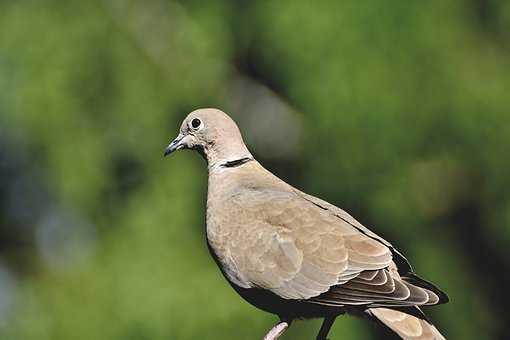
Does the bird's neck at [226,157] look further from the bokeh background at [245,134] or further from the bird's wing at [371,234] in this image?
the bokeh background at [245,134]

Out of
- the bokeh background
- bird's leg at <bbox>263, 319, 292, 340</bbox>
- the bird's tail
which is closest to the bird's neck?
bird's leg at <bbox>263, 319, 292, 340</bbox>

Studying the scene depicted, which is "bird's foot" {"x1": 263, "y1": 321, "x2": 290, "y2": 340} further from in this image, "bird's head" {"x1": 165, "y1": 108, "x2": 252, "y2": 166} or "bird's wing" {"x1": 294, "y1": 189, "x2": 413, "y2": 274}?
"bird's head" {"x1": 165, "y1": 108, "x2": 252, "y2": 166}

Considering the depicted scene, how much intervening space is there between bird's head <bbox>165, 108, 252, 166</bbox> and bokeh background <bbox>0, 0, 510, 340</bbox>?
10.3 feet

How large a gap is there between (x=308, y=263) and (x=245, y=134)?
4.64m

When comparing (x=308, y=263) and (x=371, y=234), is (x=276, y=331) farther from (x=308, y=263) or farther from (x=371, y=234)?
(x=371, y=234)

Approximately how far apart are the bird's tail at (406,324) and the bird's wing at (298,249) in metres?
0.14

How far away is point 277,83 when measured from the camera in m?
8.52

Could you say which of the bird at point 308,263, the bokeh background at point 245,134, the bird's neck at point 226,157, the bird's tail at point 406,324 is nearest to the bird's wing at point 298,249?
the bird at point 308,263

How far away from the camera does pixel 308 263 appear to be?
154 inches

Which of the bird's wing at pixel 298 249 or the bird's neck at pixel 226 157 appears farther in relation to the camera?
the bird's neck at pixel 226 157

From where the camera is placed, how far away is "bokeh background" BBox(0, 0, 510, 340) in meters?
7.64

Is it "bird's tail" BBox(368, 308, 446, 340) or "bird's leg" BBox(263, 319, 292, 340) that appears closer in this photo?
"bird's tail" BBox(368, 308, 446, 340)

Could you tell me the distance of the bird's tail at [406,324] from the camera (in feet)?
Result: 11.9

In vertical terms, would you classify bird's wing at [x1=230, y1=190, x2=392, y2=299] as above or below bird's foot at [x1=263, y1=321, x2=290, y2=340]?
above
